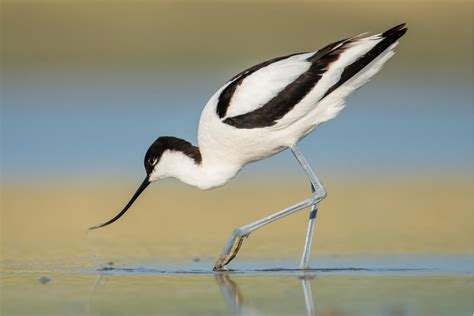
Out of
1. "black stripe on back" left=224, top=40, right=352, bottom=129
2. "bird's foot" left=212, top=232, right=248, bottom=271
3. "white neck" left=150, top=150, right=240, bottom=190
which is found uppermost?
"black stripe on back" left=224, top=40, right=352, bottom=129

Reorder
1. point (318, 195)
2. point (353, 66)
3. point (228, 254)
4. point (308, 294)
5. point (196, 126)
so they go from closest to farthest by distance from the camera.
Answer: point (308, 294), point (228, 254), point (353, 66), point (318, 195), point (196, 126)

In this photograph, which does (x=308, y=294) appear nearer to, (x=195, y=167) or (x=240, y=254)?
(x=240, y=254)

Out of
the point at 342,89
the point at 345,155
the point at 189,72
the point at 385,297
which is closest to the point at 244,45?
the point at 189,72

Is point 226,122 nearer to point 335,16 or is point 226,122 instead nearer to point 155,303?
point 155,303

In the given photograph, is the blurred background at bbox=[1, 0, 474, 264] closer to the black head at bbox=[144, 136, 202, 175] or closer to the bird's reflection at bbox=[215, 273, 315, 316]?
the black head at bbox=[144, 136, 202, 175]

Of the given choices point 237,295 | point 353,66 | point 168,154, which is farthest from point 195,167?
point 237,295

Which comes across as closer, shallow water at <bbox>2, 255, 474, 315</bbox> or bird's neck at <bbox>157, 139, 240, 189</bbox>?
shallow water at <bbox>2, 255, 474, 315</bbox>

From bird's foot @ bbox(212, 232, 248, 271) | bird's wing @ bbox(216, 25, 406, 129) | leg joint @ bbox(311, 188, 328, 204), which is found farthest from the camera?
leg joint @ bbox(311, 188, 328, 204)

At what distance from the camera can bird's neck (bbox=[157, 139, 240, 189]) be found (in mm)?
7398

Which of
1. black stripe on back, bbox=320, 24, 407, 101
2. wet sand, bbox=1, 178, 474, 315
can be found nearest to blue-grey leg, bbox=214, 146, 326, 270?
wet sand, bbox=1, 178, 474, 315

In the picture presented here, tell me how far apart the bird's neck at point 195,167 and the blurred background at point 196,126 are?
1.52 ft

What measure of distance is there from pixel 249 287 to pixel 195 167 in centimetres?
145

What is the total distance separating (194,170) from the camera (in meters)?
7.45

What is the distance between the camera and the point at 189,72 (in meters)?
16.0
